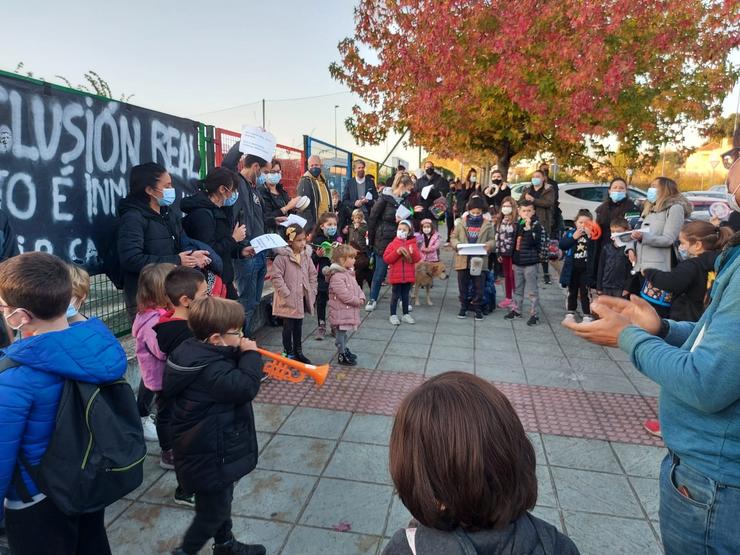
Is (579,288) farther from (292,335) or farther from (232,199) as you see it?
(232,199)

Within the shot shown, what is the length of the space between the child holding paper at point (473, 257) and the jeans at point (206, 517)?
555 centimetres

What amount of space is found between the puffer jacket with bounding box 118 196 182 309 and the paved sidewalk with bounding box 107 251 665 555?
53.0 inches

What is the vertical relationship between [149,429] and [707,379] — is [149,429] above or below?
below

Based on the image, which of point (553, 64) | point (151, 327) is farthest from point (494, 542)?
point (553, 64)

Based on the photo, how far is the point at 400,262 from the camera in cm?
716

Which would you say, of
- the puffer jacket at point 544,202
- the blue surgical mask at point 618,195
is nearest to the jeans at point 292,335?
the blue surgical mask at point 618,195

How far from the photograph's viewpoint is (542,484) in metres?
3.34

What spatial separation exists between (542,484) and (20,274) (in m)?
3.09

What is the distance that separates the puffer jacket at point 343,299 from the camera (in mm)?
5496

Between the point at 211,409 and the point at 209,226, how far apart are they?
8.32 feet

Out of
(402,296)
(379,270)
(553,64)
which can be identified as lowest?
(402,296)

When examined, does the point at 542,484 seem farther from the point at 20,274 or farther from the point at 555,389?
the point at 20,274

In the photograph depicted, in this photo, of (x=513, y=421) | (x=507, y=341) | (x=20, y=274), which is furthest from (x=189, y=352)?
(x=507, y=341)

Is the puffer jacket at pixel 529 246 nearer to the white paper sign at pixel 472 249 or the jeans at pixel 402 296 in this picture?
the white paper sign at pixel 472 249
